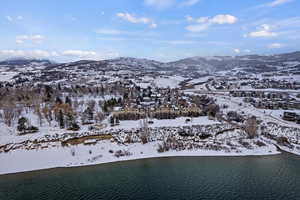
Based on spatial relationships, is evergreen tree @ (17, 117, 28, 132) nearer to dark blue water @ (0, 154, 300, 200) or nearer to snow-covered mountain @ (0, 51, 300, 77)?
dark blue water @ (0, 154, 300, 200)

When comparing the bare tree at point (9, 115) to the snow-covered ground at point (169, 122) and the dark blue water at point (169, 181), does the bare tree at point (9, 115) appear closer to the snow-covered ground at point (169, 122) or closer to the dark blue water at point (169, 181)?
the dark blue water at point (169, 181)

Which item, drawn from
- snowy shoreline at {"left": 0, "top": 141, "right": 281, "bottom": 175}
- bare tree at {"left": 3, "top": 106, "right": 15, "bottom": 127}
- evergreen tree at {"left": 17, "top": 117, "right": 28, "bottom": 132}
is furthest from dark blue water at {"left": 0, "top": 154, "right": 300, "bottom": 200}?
bare tree at {"left": 3, "top": 106, "right": 15, "bottom": 127}

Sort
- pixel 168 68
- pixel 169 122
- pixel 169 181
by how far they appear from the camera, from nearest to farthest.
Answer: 1. pixel 169 181
2. pixel 169 122
3. pixel 168 68

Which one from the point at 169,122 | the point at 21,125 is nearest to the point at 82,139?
the point at 21,125

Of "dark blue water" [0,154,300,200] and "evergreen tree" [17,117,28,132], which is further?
"evergreen tree" [17,117,28,132]

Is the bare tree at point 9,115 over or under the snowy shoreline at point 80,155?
over

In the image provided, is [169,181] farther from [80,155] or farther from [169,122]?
[169,122]

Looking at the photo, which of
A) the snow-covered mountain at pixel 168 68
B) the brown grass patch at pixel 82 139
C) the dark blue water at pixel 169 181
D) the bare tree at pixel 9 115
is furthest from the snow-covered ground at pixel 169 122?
the snow-covered mountain at pixel 168 68
